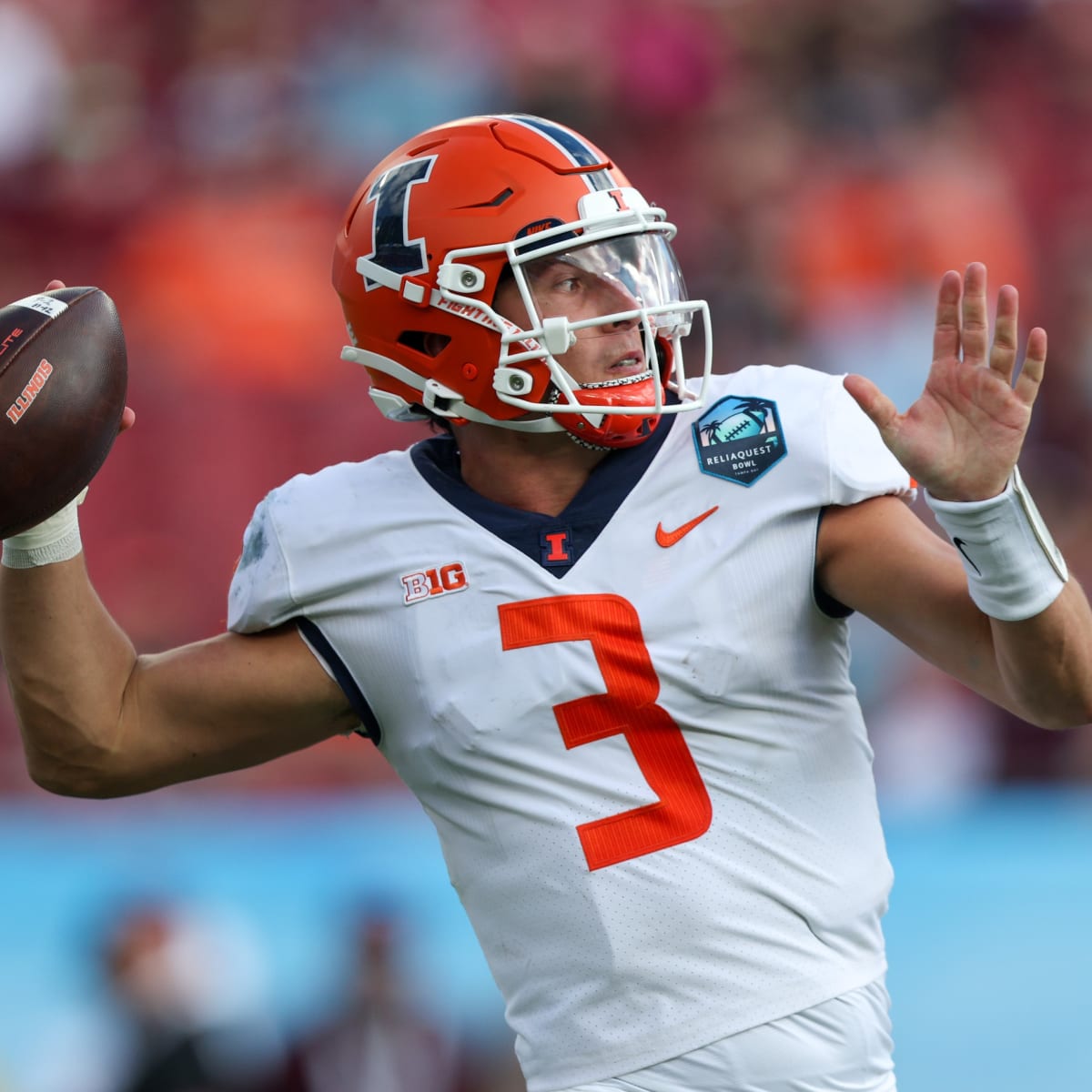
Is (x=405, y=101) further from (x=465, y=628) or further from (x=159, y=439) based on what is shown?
(x=465, y=628)

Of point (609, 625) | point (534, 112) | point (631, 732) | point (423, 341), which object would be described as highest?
point (423, 341)

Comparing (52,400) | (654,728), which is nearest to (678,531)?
(654,728)

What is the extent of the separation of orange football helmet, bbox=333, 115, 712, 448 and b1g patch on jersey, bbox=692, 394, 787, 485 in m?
0.04

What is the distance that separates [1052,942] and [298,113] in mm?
3895

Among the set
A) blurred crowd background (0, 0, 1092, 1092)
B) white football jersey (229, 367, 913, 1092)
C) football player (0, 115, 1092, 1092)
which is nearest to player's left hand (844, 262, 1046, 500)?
football player (0, 115, 1092, 1092)

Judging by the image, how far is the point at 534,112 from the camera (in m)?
6.43

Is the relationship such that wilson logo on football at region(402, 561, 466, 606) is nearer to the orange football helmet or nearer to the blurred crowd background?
the orange football helmet

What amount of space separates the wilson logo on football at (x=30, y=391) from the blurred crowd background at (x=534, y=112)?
326 centimetres

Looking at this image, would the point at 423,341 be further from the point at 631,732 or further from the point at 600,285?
the point at 631,732

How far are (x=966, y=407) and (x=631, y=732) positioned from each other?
0.55 m

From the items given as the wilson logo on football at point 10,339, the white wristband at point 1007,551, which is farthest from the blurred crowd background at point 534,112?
the white wristband at point 1007,551

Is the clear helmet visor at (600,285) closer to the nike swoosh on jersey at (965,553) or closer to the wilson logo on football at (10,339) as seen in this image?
the nike swoosh on jersey at (965,553)

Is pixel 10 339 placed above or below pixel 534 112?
above

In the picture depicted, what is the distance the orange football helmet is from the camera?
2.19 metres
